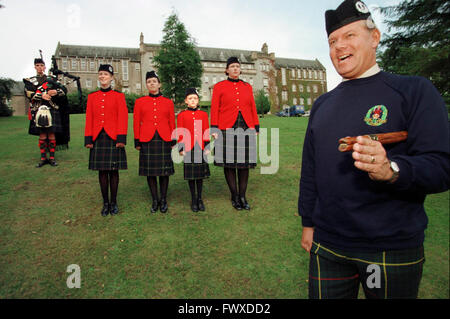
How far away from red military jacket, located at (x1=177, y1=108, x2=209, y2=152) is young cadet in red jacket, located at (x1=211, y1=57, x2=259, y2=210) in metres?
0.23

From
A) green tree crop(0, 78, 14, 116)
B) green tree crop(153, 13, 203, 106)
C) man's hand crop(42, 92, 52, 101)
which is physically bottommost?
man's hand crop(42, 92, 52, 101)

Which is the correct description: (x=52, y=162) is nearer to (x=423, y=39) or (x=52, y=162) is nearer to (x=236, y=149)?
(x=236, y=149)

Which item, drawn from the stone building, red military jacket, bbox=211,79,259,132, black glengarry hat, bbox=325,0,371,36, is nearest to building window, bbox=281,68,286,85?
the stone building

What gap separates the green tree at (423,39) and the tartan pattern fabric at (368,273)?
10.7m

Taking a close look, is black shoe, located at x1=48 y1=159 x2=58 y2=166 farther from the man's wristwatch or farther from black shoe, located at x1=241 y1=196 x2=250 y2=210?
the man's wristwatch

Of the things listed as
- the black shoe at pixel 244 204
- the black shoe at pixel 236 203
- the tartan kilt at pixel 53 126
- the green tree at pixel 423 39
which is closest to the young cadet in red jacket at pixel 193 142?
the black shoe at pixel 236 203

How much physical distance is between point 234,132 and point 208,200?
1.72 metres

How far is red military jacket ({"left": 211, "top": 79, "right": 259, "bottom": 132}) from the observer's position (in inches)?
228

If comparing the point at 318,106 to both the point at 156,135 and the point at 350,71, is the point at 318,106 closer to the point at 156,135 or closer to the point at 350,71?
the point at 350,71

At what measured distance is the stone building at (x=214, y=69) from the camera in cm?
6669

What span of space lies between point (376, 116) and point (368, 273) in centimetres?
100

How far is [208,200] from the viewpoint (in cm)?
639

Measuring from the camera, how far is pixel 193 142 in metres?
5.80

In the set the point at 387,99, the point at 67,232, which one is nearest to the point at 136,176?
the point at 67,232
